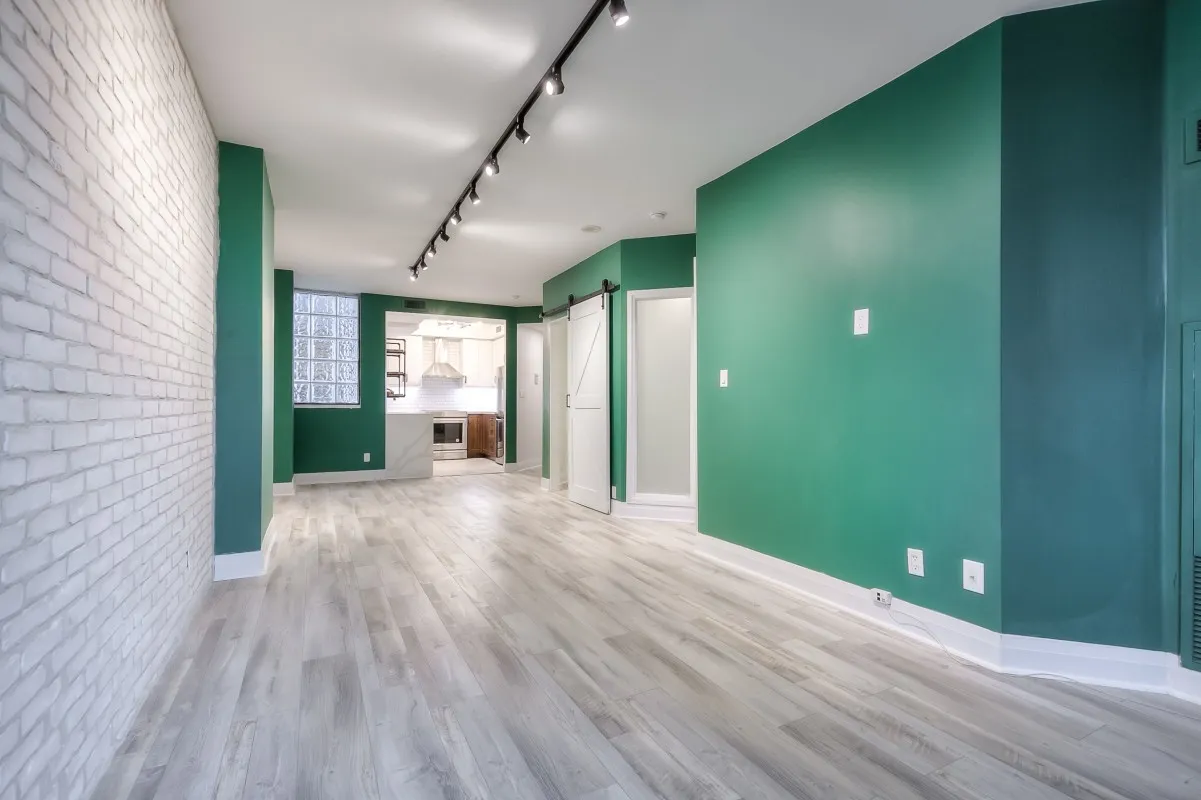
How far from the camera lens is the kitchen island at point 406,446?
7543mm

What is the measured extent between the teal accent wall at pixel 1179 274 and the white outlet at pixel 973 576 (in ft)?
1.93

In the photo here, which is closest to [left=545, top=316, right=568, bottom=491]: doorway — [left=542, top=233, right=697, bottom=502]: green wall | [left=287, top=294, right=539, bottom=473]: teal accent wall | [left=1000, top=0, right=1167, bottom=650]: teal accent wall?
[left=542, top=233, right=697, bottom=502]: green wall

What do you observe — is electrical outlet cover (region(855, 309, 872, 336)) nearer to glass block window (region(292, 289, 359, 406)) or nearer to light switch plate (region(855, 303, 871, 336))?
light switch plate (region(855, 303, 871, 336))

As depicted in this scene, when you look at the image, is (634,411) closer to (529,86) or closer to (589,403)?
(589,403)

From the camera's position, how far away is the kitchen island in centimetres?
754

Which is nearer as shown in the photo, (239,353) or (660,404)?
(239,353)

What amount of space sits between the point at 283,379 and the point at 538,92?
532cm

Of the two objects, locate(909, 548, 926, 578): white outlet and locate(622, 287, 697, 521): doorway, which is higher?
locate(622, 287, 697, 521): doorway

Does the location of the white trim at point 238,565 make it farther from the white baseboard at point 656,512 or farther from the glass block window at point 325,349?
the glass block window at point 325,349

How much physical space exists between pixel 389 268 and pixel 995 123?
5.77 meters

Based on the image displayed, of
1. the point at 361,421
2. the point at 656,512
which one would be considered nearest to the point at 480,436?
the point at 361,421

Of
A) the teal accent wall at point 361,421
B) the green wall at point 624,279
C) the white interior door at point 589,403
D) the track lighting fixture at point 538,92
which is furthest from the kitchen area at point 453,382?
the track lighting fixture at point 538,92

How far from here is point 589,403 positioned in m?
5.62

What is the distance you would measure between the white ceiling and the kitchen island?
3603 millimetres
